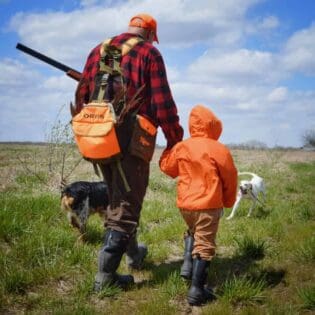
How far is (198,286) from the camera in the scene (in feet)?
14.0

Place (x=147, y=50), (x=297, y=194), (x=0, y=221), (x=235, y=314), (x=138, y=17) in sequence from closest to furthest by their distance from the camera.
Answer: (x=235, y=314) → (x=147, y=50) → (x=138, y=17) → (x=0, y=221) → (x=297, y=194)

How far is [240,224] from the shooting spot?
23.8 ft

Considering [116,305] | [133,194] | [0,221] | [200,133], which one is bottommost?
[116,305]

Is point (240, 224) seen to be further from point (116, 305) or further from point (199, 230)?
point (116, 305)

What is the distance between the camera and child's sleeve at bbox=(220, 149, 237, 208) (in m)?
4.38

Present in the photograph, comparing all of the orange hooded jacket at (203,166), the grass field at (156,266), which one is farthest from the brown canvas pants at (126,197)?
the grass field at (156,266)

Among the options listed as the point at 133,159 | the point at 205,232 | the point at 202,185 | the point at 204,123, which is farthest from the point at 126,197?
the point at 204,123

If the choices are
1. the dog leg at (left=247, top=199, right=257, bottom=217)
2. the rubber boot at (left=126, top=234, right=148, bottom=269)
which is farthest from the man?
the dog leg at (left=247, top=199, right=257, bottom=217)

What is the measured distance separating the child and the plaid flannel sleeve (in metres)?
0.27

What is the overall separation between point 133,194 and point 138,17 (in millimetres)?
1967

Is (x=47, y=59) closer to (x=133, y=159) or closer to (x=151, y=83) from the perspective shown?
(x=151, y=83)

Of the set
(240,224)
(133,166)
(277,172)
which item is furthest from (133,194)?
(277,172)

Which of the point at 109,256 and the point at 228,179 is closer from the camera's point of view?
the point at 109,256

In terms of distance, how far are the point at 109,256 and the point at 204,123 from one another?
174cm
